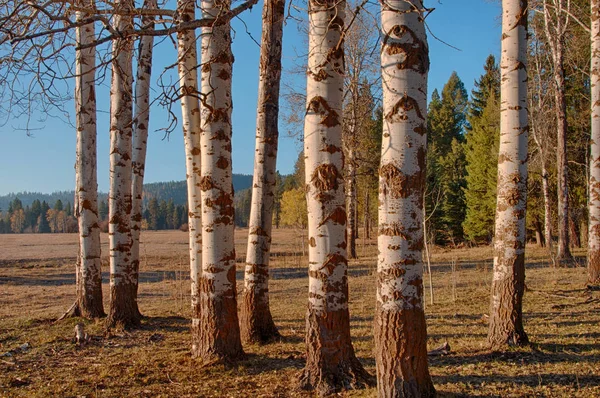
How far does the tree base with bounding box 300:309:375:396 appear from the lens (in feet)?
13.3

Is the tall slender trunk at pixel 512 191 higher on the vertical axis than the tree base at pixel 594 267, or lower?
higher

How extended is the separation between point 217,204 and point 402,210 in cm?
254

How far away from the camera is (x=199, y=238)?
20.8 ft

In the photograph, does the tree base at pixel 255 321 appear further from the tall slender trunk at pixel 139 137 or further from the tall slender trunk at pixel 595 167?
the tall slender trunk at pixel 595 167

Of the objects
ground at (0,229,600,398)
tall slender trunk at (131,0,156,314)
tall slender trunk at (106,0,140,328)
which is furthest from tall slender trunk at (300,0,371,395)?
tall slender trunk at (131,0,156,314)

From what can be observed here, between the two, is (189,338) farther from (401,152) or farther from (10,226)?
(10,226)

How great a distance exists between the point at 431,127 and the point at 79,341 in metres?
38.5

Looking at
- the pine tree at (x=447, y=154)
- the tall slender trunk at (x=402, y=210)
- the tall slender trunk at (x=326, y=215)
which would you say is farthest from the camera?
the pine tree at (x=447, y=154)

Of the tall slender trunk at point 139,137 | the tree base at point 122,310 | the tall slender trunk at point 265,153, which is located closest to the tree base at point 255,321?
the tall slender trunk at point 265,153

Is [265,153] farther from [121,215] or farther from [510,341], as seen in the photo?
[510,341]

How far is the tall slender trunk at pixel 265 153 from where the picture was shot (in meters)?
6.38

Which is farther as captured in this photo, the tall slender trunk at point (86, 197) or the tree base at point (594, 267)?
the tree base at point (594, 267)

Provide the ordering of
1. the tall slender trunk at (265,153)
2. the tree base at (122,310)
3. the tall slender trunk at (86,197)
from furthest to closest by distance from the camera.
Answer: the tall slender trunk at (86,197)
the tree base at (122,310)
the tall slender trunk at (265,153)

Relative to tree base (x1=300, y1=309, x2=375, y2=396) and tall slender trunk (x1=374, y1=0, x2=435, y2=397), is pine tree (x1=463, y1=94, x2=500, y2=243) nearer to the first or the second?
tree base (x1=300, y1=309, x2=375, y2=396)
